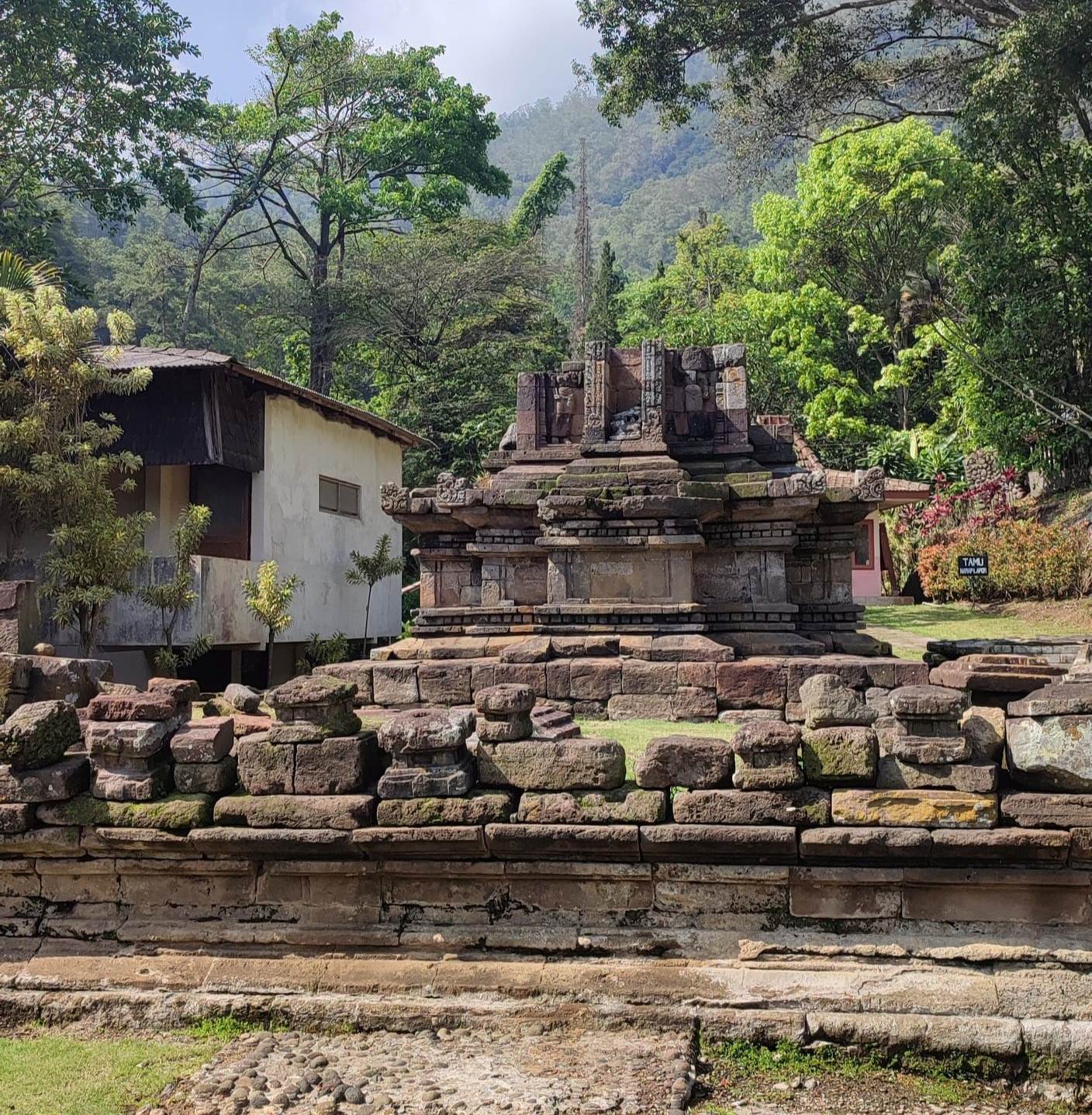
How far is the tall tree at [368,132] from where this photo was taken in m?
31.9

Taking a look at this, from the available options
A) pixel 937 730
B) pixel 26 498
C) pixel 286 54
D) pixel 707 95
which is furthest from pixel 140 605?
pixel 286 54

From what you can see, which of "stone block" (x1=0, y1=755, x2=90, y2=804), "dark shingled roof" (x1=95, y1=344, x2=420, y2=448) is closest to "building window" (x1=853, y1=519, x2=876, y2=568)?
"dark shingled roof" (x1=95, y1=344, x2=420, y2=448)

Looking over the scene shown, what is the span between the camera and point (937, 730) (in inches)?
186

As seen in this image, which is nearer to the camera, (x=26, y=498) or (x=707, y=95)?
(x=26, y=498)

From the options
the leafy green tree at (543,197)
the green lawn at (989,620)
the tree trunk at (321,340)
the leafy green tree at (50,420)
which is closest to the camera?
the leafy green tree at (50,420)

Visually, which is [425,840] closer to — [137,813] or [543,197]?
[137,813]

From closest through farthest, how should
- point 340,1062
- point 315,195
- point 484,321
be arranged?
point 340,1062 → point 484,321 → point 315,195

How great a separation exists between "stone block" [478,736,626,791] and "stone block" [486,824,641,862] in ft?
0.67

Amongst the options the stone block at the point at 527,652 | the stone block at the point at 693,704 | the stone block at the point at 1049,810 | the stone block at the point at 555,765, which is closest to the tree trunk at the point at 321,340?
the stone block at the point at 527,652

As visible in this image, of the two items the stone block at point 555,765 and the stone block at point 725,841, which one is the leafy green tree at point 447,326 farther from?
the stone block at point 725,841

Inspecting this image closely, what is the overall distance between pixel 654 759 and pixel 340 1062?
1869 millimetres

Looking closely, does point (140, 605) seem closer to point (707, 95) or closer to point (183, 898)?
point (183, 898)

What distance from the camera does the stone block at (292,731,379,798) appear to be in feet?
16.3

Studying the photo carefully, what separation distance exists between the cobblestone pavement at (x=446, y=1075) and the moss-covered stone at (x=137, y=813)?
104 cm
